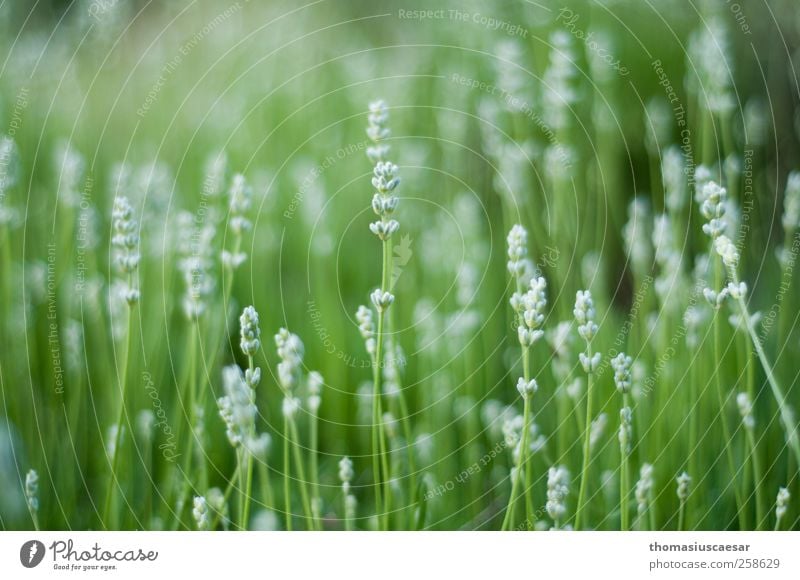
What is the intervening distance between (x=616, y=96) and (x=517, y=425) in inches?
14.5

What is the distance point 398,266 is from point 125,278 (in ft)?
0.87

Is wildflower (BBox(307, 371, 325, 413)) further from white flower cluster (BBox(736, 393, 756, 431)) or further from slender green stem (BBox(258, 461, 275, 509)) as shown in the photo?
white flower cluster (BBox(736, 393, 756, 431))

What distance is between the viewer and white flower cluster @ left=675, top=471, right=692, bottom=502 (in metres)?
0.67

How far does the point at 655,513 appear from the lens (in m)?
0.69

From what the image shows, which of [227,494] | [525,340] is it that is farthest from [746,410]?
[227,494]

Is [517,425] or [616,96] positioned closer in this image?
[517,425]

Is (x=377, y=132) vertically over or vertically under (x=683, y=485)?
over

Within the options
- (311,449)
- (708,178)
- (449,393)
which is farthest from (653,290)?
(311,449)

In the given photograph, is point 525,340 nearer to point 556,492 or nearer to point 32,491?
point 556,492

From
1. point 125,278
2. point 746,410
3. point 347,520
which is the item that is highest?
point 125,278

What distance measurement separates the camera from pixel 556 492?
63 centimetres

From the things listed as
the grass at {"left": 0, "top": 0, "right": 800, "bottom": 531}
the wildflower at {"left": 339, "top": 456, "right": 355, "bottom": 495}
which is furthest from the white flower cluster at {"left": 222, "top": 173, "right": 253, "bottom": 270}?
the wildflower at {"left": 339, "top": 456, "right": 355, "bottom": 495}

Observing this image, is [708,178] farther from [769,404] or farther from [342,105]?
[342,105]

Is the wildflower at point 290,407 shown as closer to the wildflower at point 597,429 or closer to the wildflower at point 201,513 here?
the wildflower at point 201,513
